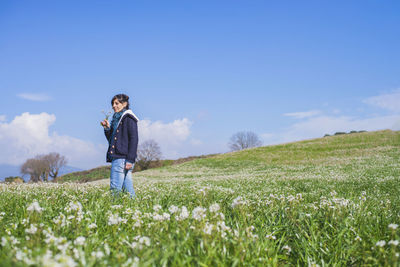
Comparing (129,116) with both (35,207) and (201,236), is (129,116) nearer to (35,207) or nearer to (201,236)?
(35,207)

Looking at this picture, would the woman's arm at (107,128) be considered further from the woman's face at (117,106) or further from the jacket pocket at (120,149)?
the jacket pocket at (120,149)

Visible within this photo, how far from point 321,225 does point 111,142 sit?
20.1 feet

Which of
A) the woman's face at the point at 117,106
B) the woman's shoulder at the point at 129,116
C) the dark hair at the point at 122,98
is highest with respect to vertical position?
the dark hair at the point at 122,98

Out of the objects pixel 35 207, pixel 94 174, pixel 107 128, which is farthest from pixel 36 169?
pixel 35 207

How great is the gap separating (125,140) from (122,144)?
161 mm

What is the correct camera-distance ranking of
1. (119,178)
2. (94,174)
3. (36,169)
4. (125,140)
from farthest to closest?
1. (36,169)
2. (94,174)
3. (125,140)
4. (119,178)

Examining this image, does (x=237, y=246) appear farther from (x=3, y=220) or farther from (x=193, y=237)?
(x=3, y=220)

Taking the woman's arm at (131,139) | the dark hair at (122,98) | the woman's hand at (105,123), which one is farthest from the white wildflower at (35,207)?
the dark hair at (122,98)

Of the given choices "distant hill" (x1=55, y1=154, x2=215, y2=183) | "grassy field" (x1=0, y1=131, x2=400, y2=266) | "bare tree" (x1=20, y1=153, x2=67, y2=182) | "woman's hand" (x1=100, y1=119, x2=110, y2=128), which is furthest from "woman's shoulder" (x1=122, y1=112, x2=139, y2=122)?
"bare tree" (x1=20, y1=153, x2=67, y2=182)

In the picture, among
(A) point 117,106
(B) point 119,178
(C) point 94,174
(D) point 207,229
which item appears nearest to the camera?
(D) point 207,229

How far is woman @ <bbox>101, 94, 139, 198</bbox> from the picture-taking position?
328 inches

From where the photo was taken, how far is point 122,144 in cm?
841

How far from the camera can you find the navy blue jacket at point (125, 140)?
8352mm

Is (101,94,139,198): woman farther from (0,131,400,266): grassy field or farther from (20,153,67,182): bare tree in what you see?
(20,153,67,182): bare tree
